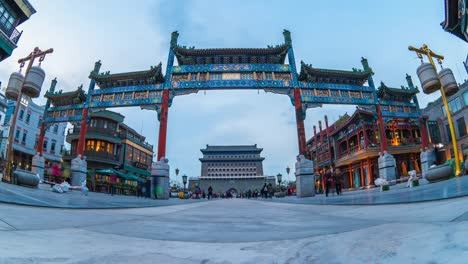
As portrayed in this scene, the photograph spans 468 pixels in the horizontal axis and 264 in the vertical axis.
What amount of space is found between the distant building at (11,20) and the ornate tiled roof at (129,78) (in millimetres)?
4992

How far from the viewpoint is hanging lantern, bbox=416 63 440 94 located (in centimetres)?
840

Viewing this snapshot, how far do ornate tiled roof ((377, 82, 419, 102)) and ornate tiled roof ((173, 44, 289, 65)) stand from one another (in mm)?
9219

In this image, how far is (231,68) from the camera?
742 inches

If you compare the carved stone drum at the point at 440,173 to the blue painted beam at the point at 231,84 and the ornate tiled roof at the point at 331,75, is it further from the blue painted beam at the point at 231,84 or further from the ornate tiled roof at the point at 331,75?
the ornate tiled roof at the point at 331,75

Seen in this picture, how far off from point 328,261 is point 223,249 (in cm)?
53

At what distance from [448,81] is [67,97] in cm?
2498

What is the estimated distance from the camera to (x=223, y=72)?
61.2 ft

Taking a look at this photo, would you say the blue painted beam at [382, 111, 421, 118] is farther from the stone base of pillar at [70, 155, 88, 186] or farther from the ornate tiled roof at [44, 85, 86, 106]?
the ornate tiled roof at [44, 85, 86, 106]

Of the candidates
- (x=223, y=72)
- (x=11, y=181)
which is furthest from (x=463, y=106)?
(x=11, y=181)

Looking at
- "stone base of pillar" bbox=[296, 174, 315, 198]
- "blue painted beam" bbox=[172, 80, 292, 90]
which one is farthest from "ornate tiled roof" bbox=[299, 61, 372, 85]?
"stone base of pillar" bbox=[296, 174, 315, 198]

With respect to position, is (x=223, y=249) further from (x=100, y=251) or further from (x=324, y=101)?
(x=324, y=101)

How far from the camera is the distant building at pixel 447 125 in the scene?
24.0 metres

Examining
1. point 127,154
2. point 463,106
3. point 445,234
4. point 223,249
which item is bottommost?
point 223,249

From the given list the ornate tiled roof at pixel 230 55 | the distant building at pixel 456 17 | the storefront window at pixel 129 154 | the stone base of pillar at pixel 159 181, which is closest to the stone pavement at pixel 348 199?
the stone base of pillar at pixel 159 181
